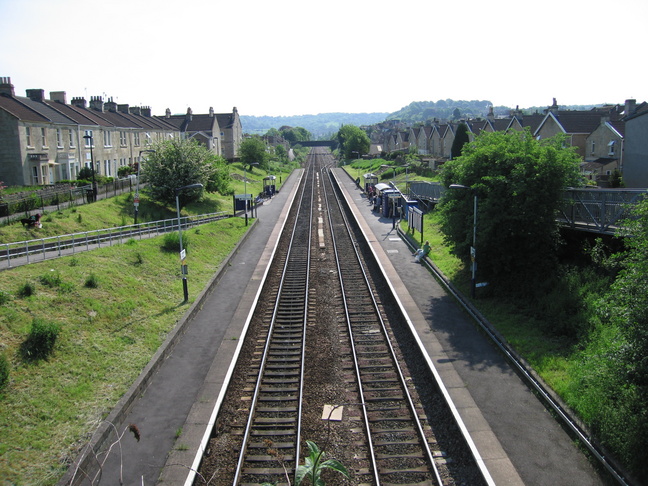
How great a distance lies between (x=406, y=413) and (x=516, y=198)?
1042 cm

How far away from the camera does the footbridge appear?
18.0 metres

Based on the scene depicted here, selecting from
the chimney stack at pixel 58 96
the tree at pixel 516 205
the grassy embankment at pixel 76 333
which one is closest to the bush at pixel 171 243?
the grassy embankment at pixel 76 333

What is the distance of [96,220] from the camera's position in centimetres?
3023

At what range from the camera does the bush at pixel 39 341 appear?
13.8 metres

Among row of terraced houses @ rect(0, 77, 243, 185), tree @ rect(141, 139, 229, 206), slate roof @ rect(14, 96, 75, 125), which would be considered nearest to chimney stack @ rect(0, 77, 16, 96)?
row of terraced houses @ rect(0, 77, 243, 185)

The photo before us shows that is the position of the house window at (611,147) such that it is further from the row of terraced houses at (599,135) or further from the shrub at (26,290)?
the shrub at (26,290)

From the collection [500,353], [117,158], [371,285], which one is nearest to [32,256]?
[371,285]

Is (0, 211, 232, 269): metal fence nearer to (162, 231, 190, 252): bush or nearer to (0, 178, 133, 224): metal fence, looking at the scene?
(162, 231, 190, 252): bush

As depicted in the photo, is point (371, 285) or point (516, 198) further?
point (371, 285)

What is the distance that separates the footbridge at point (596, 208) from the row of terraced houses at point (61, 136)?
28820 mm

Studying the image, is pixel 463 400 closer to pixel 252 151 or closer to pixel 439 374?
pixel 439 374

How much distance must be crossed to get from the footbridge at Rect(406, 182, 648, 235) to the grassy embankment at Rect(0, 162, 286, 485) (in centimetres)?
1513

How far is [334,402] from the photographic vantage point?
13.2 meters

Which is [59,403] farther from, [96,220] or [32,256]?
[96,220]
